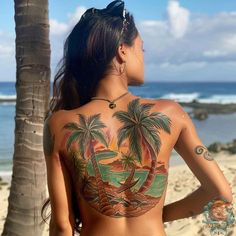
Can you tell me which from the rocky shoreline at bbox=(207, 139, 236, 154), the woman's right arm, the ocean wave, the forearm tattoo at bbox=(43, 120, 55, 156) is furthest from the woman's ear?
the ocean wave

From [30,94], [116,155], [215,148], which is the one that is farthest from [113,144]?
[215,148]

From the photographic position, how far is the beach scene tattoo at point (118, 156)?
6.69 ft

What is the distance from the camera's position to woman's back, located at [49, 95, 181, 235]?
2.04 meters

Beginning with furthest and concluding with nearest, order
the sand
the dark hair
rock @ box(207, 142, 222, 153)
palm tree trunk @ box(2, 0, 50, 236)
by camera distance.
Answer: rock @ box(207, 142, 222, 153) < the sand < palm tree trunk @ box(2, 0, 50, 236) < the dark hair

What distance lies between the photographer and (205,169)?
205 centimetres

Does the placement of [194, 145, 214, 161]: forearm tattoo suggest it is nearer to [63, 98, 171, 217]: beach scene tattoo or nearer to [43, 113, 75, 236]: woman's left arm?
[63, 98, 171, 217]: beach scene tattoo

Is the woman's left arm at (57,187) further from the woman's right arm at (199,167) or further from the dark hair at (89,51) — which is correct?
the woman's right arm at (199,167)

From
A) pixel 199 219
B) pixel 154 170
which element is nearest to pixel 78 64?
pixel 154 170

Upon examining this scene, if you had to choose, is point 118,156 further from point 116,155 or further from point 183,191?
point 183,191

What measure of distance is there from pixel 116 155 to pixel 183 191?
7404 millimetres

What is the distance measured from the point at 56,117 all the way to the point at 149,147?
1.43 feet

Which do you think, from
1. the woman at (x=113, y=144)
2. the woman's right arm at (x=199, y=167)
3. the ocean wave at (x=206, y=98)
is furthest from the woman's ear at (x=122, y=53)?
the ocean wave at (x=206, y=98)

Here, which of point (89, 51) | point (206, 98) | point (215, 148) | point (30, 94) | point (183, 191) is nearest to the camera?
point (89, 51)

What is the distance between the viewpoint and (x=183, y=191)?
363 inches
